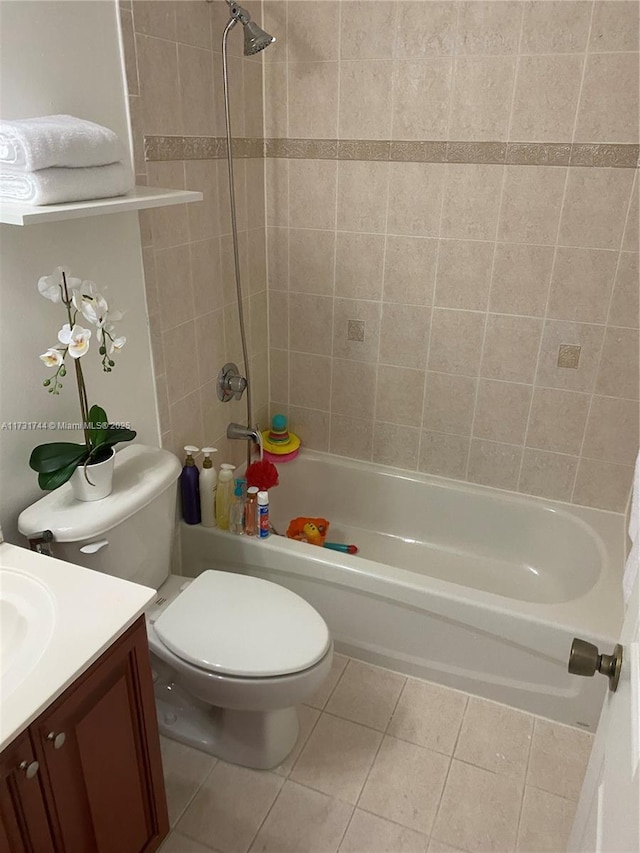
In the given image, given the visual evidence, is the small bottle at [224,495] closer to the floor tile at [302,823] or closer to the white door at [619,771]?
the floor tile at [302,823]

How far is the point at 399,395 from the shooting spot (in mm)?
2451

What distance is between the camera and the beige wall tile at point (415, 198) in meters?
2.12

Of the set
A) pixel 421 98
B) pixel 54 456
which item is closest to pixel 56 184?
pixel 54 456

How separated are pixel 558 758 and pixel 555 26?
204cm

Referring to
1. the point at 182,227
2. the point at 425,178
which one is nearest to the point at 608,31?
the point at 425,178

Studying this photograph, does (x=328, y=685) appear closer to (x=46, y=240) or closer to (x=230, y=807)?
(x=230, y=807)

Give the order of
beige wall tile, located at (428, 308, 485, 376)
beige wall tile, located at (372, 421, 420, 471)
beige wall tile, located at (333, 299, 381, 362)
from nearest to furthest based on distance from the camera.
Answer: beige wall tile, located at (428, 308, 485, 376) → beige wall tile, located at (333, 299, 381, 362) → beige wall tile, located at (372, 421, 420, 471)

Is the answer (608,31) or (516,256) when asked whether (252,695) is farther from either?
(608,31)

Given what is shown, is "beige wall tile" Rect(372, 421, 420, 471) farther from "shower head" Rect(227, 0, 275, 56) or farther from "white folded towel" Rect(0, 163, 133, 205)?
"white folded towel" Rect(0, 163, 133, 205)

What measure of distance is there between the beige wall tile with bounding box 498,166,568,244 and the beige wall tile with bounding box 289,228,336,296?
60 cm


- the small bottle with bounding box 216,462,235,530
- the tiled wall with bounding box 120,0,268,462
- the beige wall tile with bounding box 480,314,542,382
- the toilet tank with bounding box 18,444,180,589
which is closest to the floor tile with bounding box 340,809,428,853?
the toilet tank with bounding box 18,444,180,589

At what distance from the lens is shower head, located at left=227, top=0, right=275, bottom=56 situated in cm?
180

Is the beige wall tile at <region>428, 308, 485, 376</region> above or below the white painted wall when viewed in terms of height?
below

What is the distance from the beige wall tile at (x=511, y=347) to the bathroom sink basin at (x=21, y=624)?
1.60m
